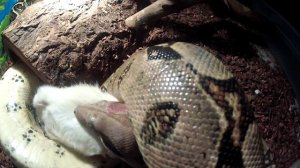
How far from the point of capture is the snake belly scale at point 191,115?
5.18 ft

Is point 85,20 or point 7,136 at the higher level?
point 85,20

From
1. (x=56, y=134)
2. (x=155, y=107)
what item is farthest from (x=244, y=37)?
(x=56, y=134)

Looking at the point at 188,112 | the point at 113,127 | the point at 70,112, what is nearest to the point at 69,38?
the point at 70,112

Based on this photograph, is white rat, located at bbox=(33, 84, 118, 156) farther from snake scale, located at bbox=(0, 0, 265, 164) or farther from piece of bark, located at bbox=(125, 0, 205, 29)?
piece of bark, located at bbox=(125, 0, 205, 29)

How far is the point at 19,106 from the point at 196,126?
Answer: 3.65ft

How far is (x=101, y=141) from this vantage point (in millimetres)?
1937

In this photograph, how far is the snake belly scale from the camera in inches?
62.2

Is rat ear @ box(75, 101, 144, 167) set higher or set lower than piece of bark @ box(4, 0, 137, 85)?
lower

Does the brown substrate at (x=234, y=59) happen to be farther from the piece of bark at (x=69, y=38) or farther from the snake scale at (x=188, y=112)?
the snake scale at (x=188, y=112)

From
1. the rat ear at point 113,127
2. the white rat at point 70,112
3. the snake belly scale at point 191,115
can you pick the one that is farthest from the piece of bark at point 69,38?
the snake belly scale at point 191,115

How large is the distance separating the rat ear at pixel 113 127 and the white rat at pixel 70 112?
7 cm

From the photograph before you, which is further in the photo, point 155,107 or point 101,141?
point 101,141

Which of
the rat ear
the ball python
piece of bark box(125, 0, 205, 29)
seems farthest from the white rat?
piece of bark box(125, 0, 205, 29)

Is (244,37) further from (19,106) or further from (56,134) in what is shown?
(19,106)
